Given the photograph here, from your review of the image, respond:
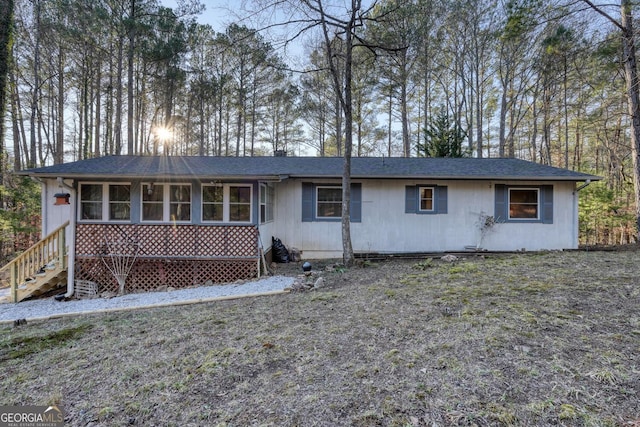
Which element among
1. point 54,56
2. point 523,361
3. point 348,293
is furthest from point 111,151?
point 523,361

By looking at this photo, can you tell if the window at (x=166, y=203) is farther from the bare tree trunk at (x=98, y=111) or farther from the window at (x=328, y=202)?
the bare tree trunk at (x=98, y=111)

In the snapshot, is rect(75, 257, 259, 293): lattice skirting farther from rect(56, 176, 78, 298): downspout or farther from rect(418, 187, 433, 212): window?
rect(418, 187, 433, 212): window

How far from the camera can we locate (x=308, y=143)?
2009cm

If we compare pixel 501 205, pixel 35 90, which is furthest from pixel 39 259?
pixel 35 90

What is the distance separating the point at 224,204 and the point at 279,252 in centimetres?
215

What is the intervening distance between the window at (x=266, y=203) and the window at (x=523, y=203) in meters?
6.96

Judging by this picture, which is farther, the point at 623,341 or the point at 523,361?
the point at 623,341

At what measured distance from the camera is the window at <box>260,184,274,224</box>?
761 cm

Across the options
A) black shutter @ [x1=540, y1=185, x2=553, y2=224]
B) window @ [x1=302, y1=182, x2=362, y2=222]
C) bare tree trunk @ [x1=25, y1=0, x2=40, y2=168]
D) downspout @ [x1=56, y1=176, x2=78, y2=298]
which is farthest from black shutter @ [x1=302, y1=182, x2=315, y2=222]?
bare tree trunk @ [x1=25, y1=0, x2=40, y2=168]

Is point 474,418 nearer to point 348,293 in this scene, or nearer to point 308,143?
point 348,293

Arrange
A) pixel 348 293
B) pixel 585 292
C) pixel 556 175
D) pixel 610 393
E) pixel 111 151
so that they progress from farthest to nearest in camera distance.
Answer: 1. pixel 111 151
2. pixel 556 175
3. pixel 348 293
4. pixel 585 292
5. pixel 610 393

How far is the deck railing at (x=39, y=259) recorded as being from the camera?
22.6 ft

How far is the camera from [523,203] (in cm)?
888

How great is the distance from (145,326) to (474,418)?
4.03 meters
